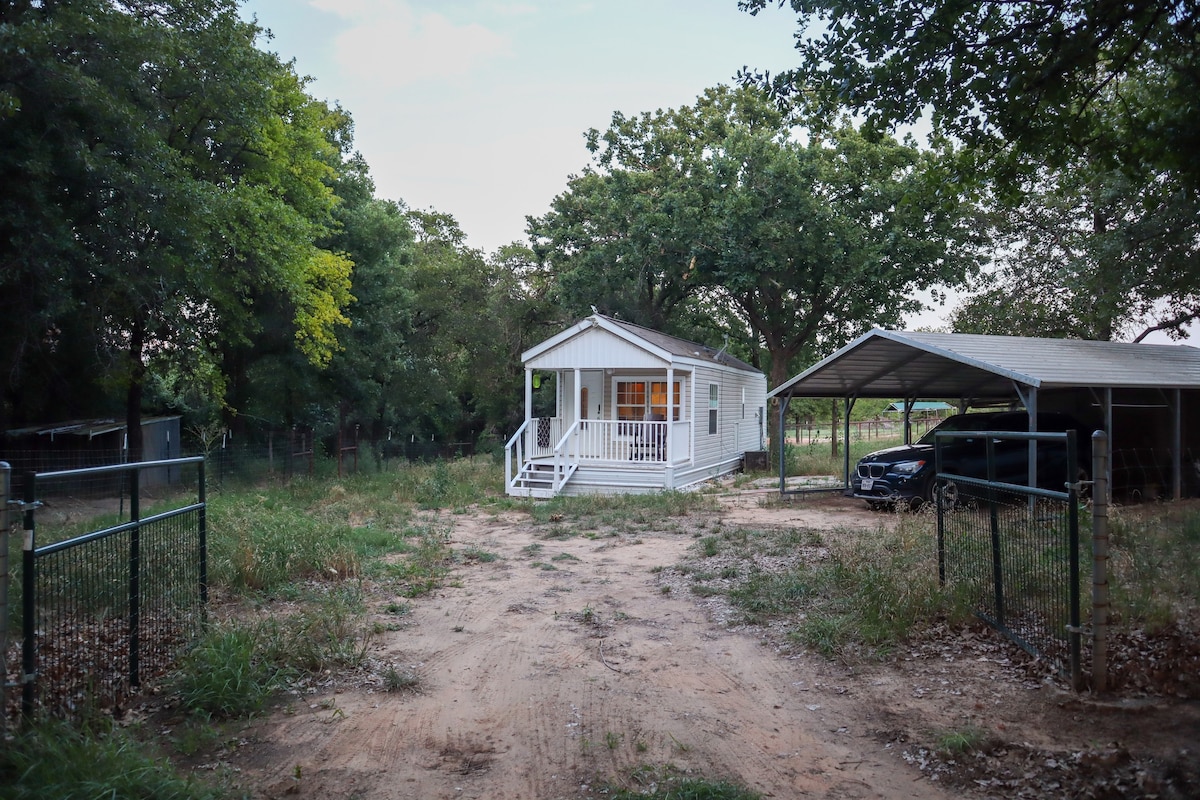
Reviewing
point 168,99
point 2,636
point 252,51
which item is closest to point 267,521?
point 2,636

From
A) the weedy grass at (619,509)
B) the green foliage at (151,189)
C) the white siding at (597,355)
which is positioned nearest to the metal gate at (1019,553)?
the weedy grass at (619,509)

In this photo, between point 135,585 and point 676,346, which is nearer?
point 135,585

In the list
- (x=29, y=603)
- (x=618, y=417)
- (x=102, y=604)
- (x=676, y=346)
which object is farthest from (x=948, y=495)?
(x=618, y=417)

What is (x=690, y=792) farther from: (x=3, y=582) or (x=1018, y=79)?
(x=1018, y=79)

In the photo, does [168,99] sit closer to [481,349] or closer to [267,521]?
[267,521]

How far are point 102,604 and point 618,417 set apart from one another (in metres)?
15.6

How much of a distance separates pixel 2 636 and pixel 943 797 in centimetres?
419

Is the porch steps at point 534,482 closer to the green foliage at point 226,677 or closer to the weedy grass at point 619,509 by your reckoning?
the weedy grass at point 619,509

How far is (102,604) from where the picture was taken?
15.2 feet

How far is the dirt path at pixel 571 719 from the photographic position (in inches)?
150

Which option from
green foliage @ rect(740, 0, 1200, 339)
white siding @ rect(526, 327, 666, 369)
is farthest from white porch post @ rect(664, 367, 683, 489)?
green foliage @ rect(740, 0, 1200, 339)

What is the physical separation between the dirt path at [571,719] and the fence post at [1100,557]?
53.7 inches

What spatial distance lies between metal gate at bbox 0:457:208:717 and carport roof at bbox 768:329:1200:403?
10006 millimetres

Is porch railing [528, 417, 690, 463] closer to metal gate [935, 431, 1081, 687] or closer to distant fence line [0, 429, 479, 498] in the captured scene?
distant fence line [0, 429, 479, 498]
